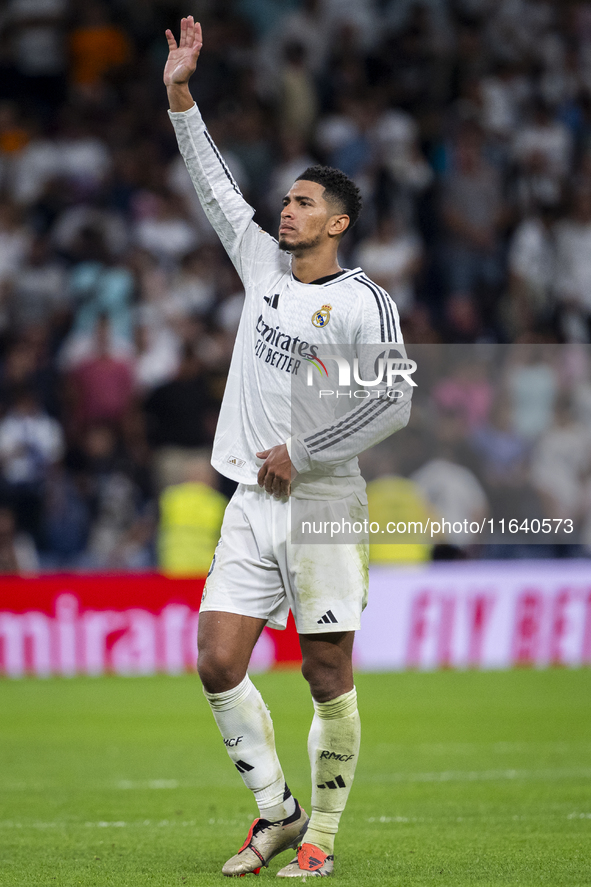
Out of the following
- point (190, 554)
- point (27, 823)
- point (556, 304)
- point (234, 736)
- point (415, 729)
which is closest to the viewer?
point (234, 736)

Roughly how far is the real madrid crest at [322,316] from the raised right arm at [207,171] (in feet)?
1.48

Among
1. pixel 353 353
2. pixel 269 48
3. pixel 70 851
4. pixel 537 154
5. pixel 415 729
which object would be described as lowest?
pixel 415 729

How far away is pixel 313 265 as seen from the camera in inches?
209

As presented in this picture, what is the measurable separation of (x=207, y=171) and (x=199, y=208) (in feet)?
33.3

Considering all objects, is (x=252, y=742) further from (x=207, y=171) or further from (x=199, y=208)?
(x=199, y=208)

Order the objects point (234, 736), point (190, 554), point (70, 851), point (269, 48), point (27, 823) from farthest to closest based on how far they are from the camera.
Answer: point (269, 48), point (190, 554), point (27, 823), point (70, 851), point (234, 736)

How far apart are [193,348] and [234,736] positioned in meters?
Answer: 8.67

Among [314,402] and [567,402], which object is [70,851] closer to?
[314,402]

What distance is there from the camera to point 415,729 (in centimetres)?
965

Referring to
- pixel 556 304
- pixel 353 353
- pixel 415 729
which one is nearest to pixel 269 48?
pixel 556 304

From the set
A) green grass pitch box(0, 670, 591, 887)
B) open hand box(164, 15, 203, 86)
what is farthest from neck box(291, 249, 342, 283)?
green grass pitch box(0, 670, 591, 887)

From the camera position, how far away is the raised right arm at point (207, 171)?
17.7ft

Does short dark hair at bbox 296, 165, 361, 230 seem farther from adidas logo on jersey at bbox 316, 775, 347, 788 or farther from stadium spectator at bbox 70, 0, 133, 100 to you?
stadium spectator at bbox 70, 0, 133, 100

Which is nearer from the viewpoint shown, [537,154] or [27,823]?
[27,823]
